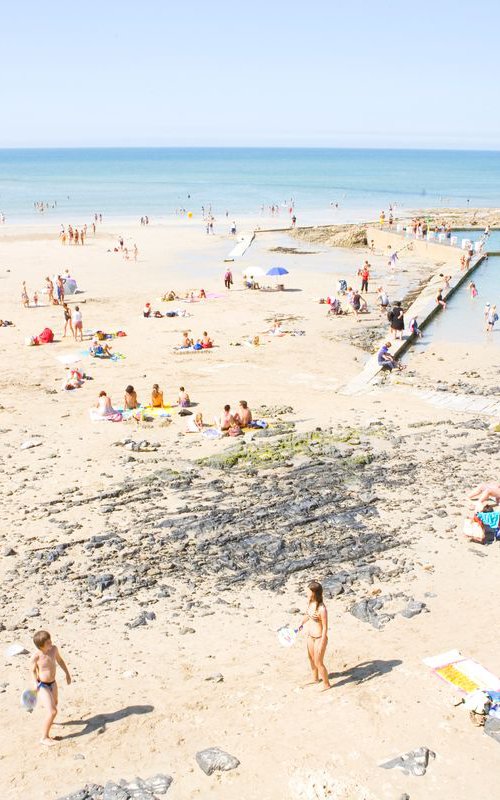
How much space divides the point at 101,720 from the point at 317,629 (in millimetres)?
2321

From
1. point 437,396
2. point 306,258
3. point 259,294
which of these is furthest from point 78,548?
point 306,258

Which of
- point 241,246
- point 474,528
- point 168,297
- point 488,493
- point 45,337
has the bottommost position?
point 45,337

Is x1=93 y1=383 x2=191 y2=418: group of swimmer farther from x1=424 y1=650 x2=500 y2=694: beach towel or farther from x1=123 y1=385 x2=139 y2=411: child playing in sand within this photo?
x1=424 y1=650 x2=500 y2=694: beach towel

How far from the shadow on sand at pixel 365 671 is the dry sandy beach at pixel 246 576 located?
0.08 ft

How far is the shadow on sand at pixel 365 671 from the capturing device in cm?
816

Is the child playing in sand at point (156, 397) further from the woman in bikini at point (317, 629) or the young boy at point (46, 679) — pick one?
the young boy at point (46, 679)

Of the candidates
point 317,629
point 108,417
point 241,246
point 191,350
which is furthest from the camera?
point 241,246

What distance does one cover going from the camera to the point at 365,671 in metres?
8.31

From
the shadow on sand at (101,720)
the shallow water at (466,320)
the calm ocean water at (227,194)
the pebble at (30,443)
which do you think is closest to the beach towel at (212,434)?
the pebble at (30,443)

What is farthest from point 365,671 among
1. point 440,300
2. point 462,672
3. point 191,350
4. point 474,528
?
point 440,300

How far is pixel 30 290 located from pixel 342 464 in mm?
23826

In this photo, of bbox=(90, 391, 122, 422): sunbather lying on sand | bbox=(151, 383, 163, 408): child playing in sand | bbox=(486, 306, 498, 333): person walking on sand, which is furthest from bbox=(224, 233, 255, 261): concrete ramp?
bbox=(90, 391, 122, 422): sunbather lying on sand

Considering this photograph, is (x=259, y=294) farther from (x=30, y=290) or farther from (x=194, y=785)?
(x=194, y=785)

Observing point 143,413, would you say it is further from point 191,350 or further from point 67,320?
point 67,320
